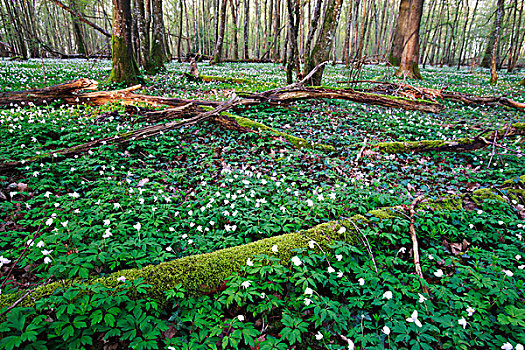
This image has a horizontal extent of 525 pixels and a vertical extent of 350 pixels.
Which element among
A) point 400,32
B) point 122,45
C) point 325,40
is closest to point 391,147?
point 325,40

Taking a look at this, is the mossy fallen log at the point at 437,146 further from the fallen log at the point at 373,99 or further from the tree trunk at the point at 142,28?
the tree trunk at the point at 142,28

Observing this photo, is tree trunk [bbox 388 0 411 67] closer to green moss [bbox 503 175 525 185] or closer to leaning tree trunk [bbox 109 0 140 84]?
green moss [bbox 503 175 525 185]

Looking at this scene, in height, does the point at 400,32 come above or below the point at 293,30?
above

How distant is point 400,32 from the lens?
63.4 ft

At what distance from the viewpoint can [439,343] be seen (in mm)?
Result: 2197

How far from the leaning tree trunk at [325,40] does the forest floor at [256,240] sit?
5116 mm

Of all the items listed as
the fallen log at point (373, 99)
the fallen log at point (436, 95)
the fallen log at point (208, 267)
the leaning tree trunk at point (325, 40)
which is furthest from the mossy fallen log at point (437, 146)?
the leaning tree trunk at point (325, 40)

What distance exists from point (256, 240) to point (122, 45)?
34.4 feet

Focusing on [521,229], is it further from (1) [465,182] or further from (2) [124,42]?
(2) [124,42]

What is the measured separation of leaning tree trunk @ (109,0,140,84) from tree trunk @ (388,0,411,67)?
1808 centimetres

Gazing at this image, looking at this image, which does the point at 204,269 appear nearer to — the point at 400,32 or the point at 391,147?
the point at 391,147

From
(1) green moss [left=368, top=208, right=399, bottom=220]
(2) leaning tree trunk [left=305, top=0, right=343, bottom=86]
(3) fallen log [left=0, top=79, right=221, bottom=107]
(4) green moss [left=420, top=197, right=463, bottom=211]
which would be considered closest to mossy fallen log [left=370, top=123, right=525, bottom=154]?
(4) green moss [left=420, top=197, right=463, bottom=211]

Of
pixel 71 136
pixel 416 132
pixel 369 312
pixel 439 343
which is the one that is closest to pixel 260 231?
pixel 369 312

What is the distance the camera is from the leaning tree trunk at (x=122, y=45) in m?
9.75
